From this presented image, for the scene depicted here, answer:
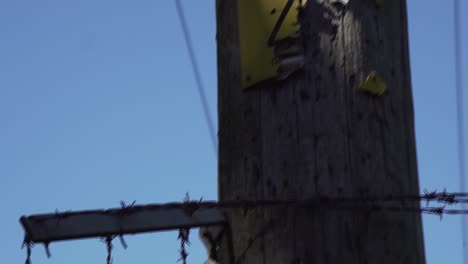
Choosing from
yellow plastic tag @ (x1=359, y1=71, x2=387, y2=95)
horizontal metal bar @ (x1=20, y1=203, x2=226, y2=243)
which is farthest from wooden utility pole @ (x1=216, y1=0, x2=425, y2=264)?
horizontal metal bar @ (x1=20, y1=203, x2=226, y2=243)

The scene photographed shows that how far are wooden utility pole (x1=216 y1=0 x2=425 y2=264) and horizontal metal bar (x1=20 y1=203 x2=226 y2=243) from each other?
152mm

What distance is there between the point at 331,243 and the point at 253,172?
0.41 metres

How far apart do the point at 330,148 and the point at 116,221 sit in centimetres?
76

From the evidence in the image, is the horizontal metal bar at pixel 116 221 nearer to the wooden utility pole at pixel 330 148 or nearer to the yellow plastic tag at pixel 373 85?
the wooden utility pole at pixel 330 148

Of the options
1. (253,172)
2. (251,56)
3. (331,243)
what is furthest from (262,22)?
(331,243)

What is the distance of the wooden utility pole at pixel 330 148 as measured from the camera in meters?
4.27

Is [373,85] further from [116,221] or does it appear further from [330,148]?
[116,221]

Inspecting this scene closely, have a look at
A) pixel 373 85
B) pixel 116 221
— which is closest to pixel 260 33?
pixel 373 85

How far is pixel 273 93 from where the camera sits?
177 inches

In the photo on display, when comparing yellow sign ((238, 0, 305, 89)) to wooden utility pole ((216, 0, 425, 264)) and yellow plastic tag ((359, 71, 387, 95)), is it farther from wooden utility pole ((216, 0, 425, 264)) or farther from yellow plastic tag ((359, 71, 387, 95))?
yellow plastic tag ((359, 71, 387, 95))

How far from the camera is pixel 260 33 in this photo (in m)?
4.60

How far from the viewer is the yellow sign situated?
4.50 meters

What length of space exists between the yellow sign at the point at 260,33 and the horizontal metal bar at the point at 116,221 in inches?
19.5

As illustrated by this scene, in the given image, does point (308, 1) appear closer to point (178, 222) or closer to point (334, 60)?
point (334, 60)
